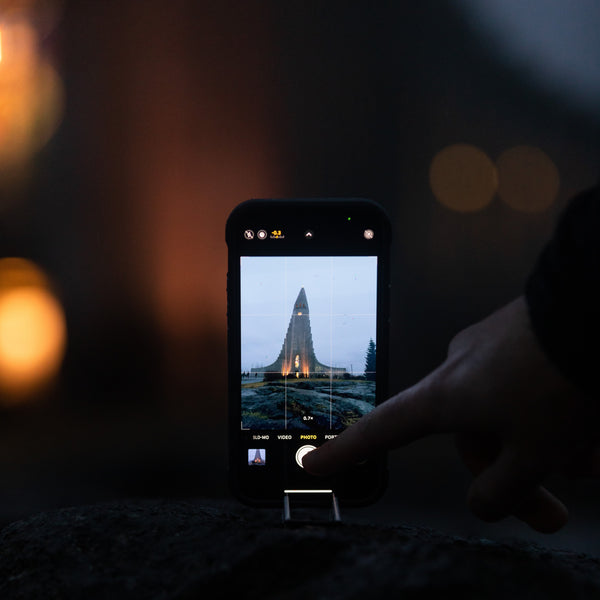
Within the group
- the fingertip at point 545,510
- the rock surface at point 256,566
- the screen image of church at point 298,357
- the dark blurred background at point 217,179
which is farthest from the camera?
the dark blurred background at point 217,179

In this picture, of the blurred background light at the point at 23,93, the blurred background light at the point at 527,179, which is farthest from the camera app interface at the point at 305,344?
the blurred background light at the point at 23,93

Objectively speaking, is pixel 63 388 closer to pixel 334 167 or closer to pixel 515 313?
pixel 334 167

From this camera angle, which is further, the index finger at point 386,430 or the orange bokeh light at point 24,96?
the orange bokeh light at point 24,96

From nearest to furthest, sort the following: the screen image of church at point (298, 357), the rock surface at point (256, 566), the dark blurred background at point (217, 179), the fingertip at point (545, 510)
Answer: the rock surface at point (256, 566)
the fingertip at point (545, 510)
the screen image of church at point (298, 357)
the dark blurred background at point (217, 179)

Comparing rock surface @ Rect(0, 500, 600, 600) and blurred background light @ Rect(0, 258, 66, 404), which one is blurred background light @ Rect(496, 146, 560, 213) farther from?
blurred background light @ Rect(0, 258, 66, 404)

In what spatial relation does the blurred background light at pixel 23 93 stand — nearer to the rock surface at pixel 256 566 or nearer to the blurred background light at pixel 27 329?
the blurred background light at pixel 27 329

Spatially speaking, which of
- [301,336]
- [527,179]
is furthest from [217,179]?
[527,179]

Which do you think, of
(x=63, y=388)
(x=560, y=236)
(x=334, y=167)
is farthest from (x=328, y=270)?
(x=63, y=388)

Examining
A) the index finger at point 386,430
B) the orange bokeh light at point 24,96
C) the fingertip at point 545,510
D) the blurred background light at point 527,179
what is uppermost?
the orange bokeh light at point 24,96
